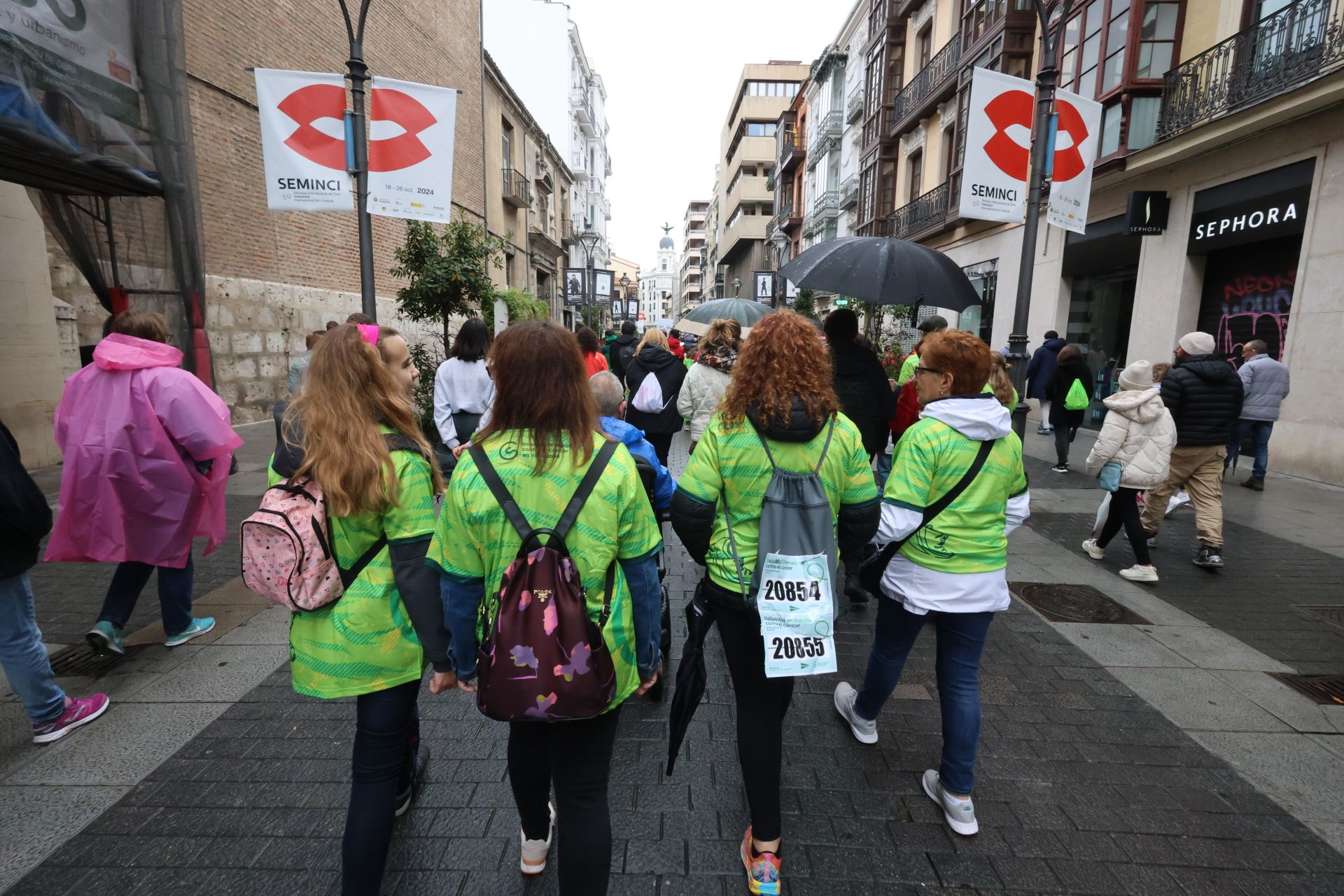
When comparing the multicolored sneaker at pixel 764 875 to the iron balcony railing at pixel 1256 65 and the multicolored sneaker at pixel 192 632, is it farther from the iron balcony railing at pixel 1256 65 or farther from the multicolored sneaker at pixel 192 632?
the iron balcony railing at pixel 1256 65

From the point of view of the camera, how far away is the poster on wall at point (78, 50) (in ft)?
17.8

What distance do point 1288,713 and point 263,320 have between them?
14624 mm

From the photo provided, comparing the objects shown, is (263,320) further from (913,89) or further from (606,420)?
(913,89)

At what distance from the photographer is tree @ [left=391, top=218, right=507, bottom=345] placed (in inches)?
423

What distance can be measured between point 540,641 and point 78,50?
7.74 m

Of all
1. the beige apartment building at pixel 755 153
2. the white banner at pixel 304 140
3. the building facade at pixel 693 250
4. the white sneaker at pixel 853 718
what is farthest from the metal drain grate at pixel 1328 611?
the building facade at pixel 693 250

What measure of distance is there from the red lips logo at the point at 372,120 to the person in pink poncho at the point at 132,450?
9.89 feet

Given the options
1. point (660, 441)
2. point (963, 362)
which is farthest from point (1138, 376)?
point (660, 441)

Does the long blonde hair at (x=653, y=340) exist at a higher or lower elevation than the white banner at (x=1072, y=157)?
lower

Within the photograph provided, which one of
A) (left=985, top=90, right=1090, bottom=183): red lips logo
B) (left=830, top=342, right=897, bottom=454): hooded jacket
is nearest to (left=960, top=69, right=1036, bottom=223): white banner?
(left=985, top=90, right=1090, bottom=183): red lips logo

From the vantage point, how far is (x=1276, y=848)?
2539mm

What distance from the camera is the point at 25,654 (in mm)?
2959

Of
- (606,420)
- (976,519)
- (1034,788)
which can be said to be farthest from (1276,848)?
(606,420)

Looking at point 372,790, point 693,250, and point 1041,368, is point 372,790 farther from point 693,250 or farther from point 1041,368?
point 693,250
